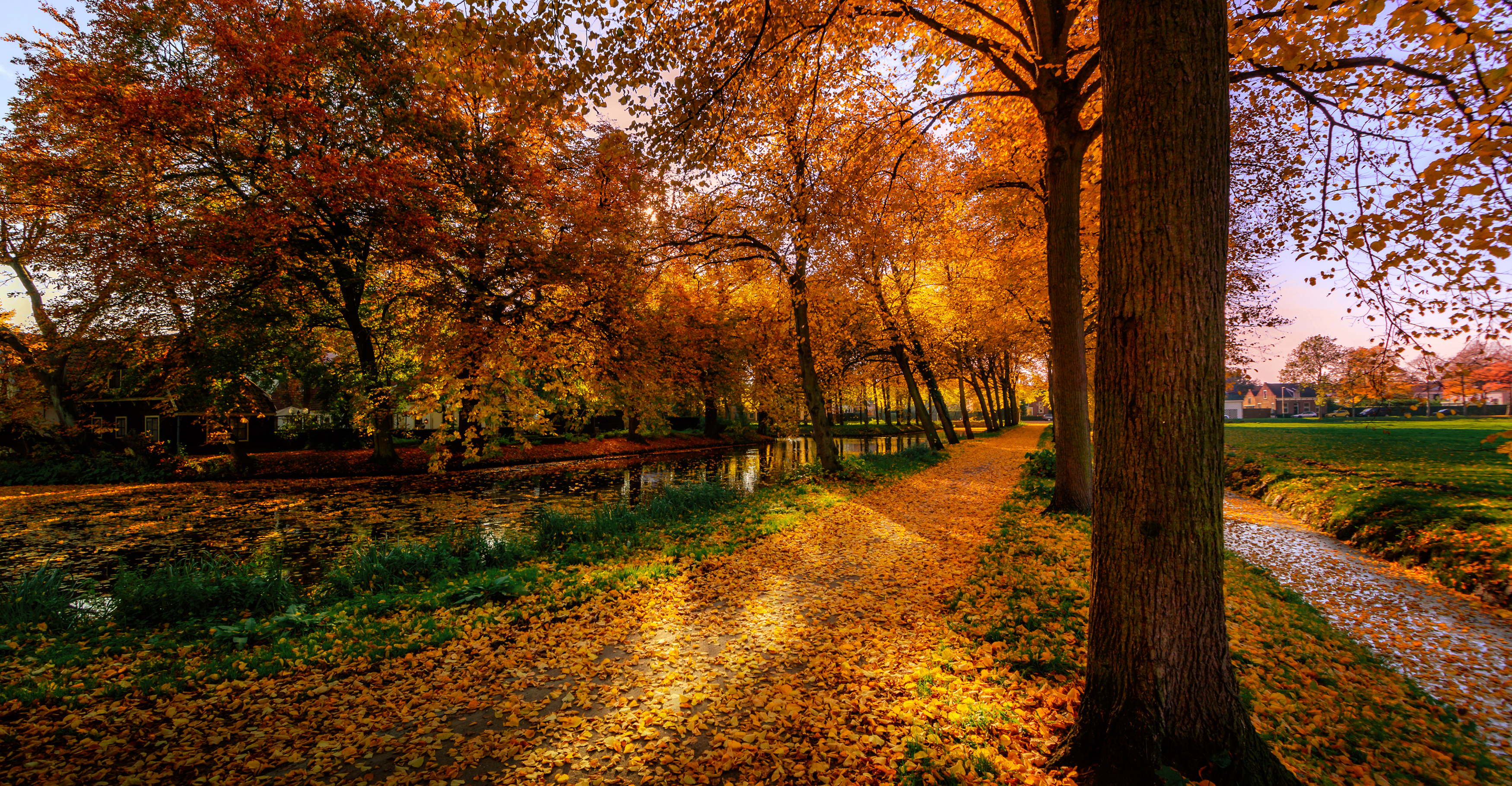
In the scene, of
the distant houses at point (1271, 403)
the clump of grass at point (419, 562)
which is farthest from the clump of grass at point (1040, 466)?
the distant houses at point (1271, 403)

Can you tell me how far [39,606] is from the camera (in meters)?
5.50

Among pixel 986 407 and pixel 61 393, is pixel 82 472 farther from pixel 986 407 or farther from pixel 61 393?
pixel 986 407

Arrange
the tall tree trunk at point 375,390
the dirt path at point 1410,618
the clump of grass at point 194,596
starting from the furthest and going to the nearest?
the tall tree trunk at point 375,390 < the clump of grass at point 194,596 < the dirt path at point 1410,618

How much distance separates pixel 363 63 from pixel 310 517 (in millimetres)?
13156

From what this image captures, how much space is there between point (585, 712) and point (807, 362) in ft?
38.3

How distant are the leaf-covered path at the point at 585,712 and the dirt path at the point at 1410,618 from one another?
3873 millimetres

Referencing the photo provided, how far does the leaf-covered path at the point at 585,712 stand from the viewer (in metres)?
3.15

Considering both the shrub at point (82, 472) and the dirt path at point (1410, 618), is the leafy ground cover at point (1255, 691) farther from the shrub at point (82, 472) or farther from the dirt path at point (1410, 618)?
the shrub at point (82, 472)

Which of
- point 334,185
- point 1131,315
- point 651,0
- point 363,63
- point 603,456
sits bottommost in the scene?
point 603,456

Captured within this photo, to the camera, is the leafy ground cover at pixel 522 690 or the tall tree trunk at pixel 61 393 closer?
the leafy ground cover at pixel 522 690

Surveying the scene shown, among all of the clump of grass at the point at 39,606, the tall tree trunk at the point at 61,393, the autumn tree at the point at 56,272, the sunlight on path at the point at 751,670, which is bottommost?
the sunlight on path at the point at 751,670

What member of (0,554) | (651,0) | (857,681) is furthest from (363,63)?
(857,681)

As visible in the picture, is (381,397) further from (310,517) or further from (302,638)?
(302,638)

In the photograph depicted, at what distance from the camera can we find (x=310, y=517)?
1225cm
